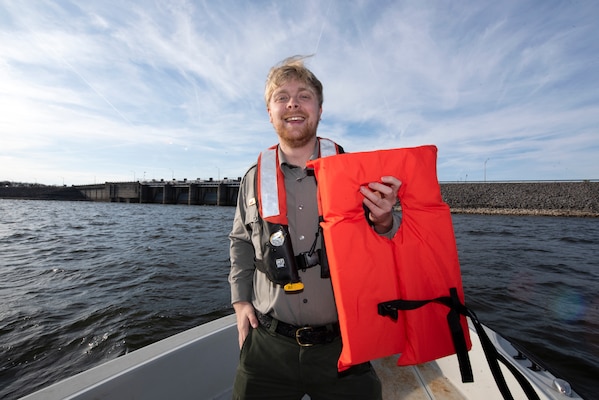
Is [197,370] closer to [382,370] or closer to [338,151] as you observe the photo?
[382,370]

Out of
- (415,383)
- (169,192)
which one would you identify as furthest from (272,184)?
(169,192)

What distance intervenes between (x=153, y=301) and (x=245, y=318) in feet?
→ 23.3

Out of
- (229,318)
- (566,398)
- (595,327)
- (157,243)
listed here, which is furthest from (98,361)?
(157,243)

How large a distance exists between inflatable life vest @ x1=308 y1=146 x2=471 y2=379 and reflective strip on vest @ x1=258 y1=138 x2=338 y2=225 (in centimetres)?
40

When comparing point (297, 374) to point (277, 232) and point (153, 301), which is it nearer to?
point (277, 232)

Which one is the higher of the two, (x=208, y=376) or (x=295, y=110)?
(x=295, y=110)

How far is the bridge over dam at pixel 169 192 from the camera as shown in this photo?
209ft

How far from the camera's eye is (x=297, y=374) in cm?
176

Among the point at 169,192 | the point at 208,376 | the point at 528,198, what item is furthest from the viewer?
the point at 169,192

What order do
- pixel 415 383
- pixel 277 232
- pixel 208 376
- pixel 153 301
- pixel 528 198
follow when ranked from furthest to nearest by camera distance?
pixel 528 198, pixel 153 301, pixel 415 383, pixel 208 376, pixel 277 232

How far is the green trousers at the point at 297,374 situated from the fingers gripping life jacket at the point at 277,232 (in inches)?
15.3

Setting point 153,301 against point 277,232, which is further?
point 153,301

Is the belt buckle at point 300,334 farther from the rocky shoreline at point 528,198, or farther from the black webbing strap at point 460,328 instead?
the rocky shoreline at point 528,198

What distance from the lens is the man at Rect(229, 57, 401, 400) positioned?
1.72 metres
